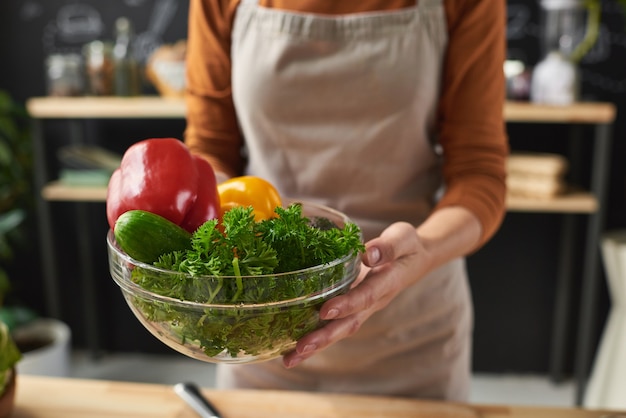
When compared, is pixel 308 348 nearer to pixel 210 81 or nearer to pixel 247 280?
pixel 247 280

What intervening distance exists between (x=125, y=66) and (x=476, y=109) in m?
1.75

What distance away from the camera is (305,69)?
101 centimetres

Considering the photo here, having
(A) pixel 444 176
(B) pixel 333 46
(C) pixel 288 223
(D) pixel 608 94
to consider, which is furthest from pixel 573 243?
(C) pixel 288 223

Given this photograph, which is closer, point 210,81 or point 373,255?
point 373,255

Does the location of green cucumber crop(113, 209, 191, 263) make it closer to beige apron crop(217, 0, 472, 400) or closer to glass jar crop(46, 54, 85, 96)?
beige apron crop(217, 0, 472, 400)

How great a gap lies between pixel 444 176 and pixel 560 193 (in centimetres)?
132

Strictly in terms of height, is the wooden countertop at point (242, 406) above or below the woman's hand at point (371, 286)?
below

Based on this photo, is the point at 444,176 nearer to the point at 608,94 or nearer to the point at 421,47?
the point at 421,47

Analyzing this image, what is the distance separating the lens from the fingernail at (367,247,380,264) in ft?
2.17

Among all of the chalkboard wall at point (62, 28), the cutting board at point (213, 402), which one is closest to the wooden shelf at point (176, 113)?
the chalkboard wall at point (62, 28)

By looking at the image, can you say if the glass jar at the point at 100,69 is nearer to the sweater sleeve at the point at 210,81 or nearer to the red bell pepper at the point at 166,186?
the sweater sleeve at the point at 210,81

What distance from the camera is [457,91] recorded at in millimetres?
990

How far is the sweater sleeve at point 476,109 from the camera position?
0.95 metres

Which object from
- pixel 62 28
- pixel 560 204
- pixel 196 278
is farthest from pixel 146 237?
pixel 62 28
